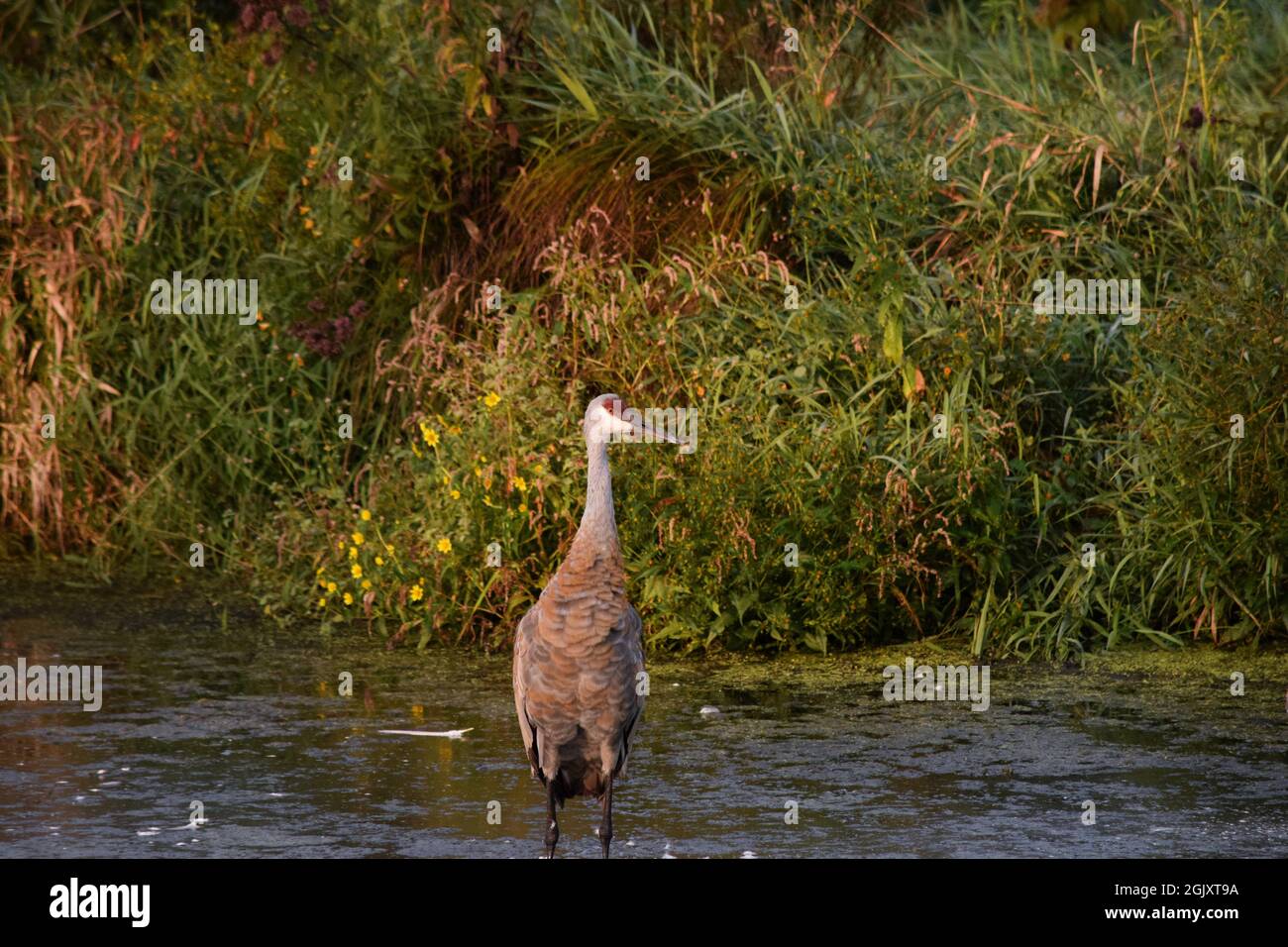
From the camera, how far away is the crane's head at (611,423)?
6770 millimetres

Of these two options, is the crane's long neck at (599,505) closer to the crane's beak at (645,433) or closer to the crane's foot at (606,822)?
the crane's beak at (645,433)

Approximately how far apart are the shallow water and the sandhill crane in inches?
9.5

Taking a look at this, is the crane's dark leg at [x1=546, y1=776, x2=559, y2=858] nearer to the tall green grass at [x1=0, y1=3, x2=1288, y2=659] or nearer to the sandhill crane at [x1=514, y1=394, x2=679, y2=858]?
the sandhill crane at [x1=514, y1=394, x2=679, y2=858]

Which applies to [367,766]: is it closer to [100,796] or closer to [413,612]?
[100,796]

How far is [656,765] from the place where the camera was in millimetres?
7562

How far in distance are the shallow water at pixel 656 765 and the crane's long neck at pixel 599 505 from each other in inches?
38.3

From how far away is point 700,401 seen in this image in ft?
32.4

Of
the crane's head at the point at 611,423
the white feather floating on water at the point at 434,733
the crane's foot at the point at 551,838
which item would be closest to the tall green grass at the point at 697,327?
the white feather floating on water at the point at 434,733

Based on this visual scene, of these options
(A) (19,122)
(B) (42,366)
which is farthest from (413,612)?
(A) (19,122)

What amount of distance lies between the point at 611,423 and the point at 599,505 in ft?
0.97

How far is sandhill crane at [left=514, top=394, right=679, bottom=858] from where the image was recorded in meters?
6.47

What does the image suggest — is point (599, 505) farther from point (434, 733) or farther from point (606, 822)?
point (434, 733)

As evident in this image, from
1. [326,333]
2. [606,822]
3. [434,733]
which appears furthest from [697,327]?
[606,822]

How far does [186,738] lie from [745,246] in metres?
4.02
